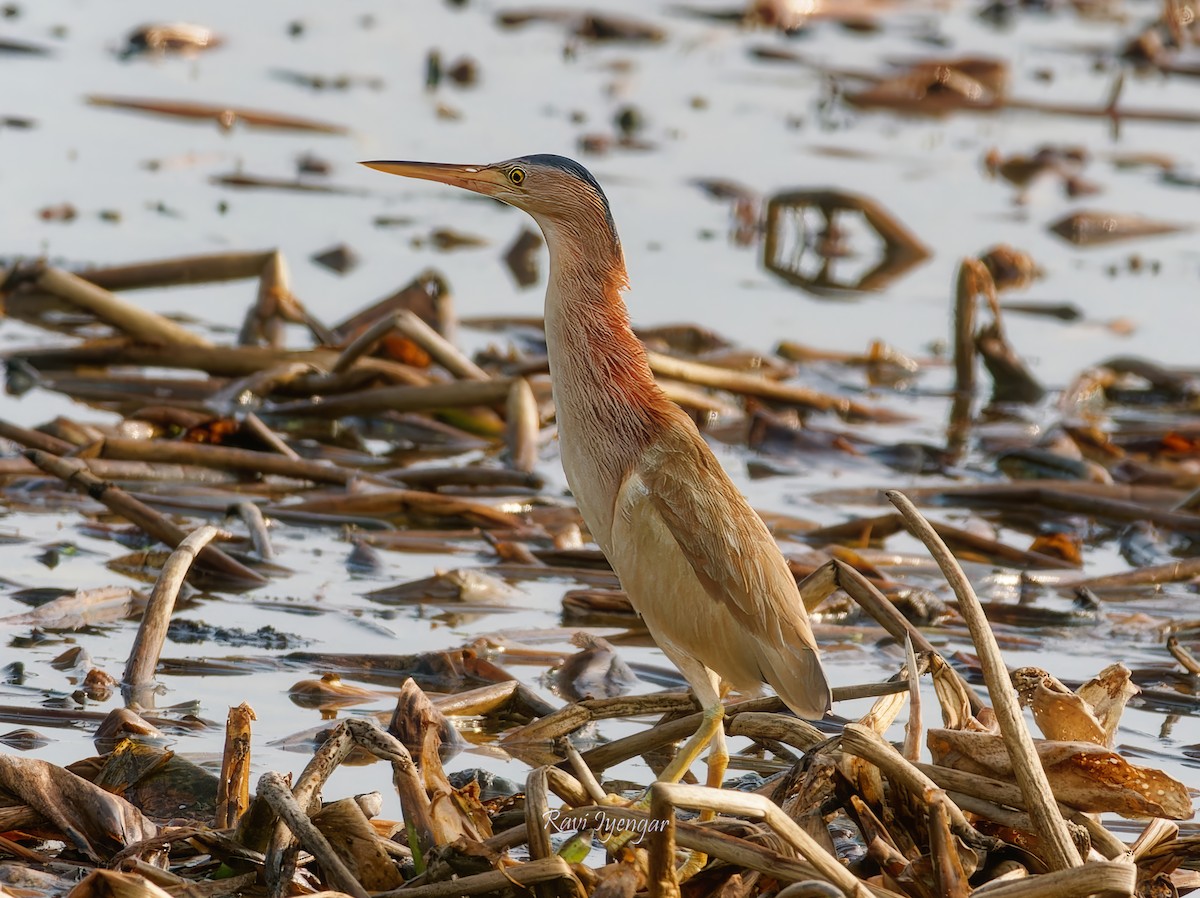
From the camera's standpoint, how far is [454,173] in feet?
15.1

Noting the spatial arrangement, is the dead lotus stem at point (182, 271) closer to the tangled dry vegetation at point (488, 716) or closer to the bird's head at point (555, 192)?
the tangled dry vegetation at point (488, 716)

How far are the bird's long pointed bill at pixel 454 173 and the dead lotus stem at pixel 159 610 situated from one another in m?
Answer: 0.97

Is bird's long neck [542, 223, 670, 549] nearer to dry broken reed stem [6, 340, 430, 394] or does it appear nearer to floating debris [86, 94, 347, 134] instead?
dry broken reed stem [6, 340, 430, 394]

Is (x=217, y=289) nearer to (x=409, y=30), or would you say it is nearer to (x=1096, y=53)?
(x=409, y=30)

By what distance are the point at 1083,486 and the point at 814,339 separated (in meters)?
3.14

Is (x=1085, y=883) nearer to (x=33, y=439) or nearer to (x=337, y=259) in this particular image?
(x=33, y=439)

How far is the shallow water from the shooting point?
598cm

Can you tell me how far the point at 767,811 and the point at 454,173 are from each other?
1914mm

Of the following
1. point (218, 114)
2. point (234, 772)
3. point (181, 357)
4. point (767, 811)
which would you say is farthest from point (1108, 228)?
point (767, 811)

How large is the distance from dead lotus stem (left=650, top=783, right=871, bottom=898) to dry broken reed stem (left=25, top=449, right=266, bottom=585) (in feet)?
9.34

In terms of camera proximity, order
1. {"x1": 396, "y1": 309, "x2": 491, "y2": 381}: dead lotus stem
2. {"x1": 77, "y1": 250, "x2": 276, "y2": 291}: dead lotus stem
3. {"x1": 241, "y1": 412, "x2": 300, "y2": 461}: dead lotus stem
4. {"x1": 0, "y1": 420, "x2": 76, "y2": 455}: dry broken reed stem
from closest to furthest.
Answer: {"x1": 0, "y1": 420, "x2": 76, "y2": 455}: dry broken reed stem → {"x1": 241, "y1": 412, "x2": 300, "y2": 461}: dead lotus stem → {"x1": 396, "y1": 309, "x2": 491, "y2": 381}: dead lotus stem → {"x1": 77, "y1": 250, "x2": 276, "y2": 291}: dead lotus stem

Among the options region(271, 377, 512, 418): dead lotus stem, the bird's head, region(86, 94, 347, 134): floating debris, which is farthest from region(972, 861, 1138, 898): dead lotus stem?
region(86, 94, 347, 134): floating debris

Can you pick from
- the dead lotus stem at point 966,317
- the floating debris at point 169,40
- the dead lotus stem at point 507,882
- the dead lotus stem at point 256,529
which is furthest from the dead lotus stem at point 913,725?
the floating debris at point 169,40

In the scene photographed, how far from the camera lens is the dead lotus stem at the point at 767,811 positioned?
10.6 feet
